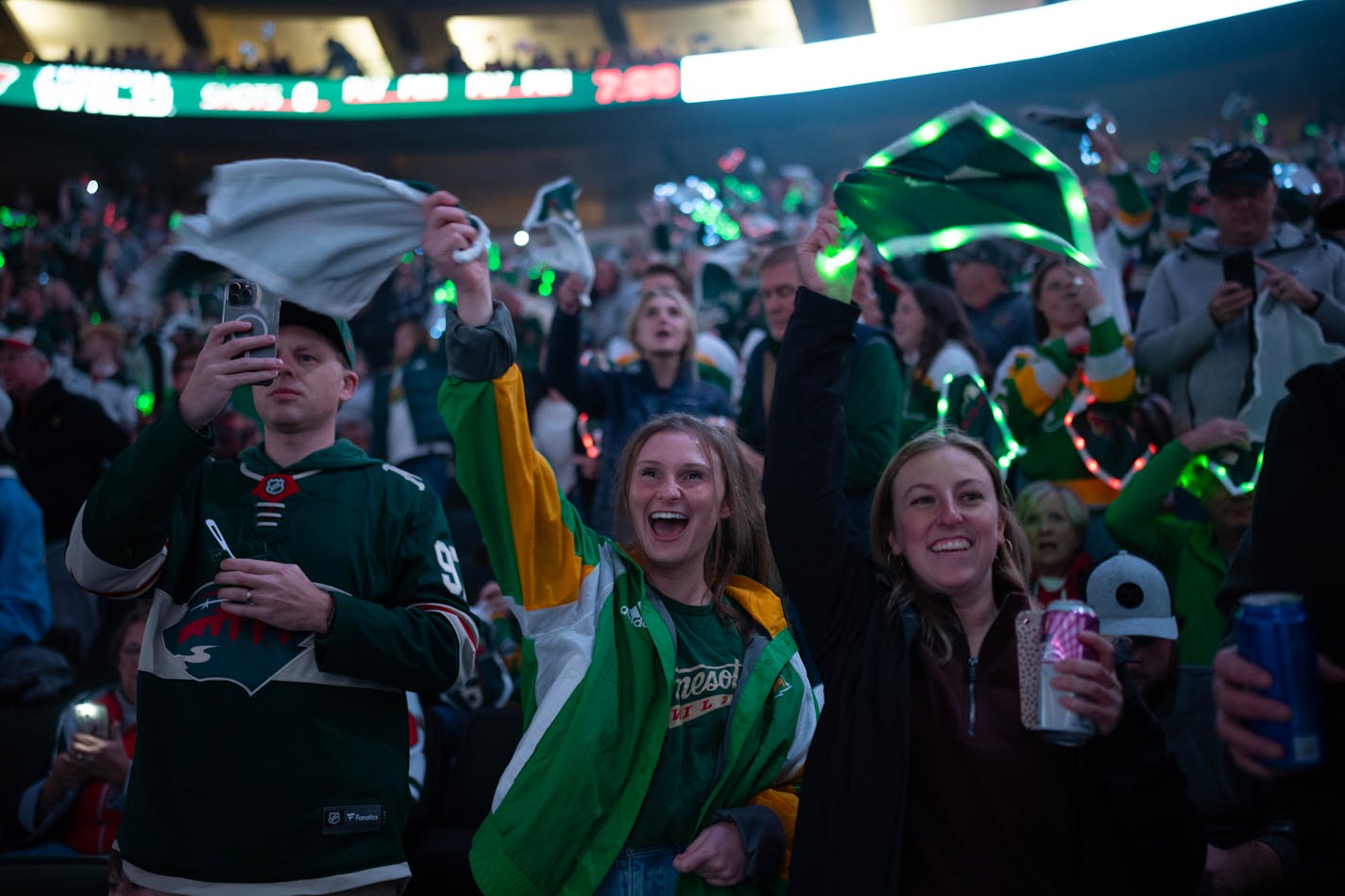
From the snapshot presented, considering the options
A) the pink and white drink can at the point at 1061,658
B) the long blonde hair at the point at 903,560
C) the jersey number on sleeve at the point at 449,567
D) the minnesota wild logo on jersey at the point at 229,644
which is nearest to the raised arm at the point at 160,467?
the minnesota wild logo on jersey at the point at 229,644

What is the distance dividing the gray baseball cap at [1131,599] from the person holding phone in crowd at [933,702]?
99cm

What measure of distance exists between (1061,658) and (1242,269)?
314 centimetres

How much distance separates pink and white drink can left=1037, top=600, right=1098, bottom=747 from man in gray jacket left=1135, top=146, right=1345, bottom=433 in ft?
9.53

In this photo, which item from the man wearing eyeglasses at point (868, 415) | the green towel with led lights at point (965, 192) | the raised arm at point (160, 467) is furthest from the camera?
the man wearing eyeglasses at point (868, 415)

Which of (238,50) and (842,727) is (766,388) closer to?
(842,727)

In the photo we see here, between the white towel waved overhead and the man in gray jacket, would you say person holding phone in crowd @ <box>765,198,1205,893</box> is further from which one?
the man in gray jacket

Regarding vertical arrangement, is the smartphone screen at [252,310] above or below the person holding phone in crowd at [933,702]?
above

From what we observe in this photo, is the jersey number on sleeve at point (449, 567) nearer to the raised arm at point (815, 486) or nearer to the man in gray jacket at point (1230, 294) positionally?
the raised arm at point (815, 486)

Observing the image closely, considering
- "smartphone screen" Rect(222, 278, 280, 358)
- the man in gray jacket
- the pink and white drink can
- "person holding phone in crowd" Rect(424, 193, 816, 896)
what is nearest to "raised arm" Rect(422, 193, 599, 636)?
"person holding phone in crowd" Rect(424, 193, 816, 896)

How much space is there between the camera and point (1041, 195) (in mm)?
2561

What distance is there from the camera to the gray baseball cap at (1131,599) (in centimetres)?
328

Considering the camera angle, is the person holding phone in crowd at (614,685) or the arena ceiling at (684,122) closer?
the person holding phone in crowd at (614,685)

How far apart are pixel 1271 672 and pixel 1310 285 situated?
11.4 ft

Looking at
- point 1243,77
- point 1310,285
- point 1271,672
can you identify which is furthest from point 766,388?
point 1243,77
